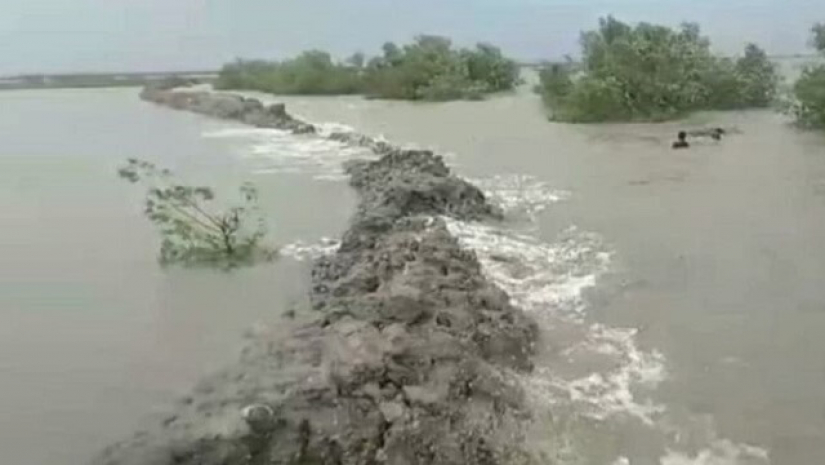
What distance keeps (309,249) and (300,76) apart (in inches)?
969

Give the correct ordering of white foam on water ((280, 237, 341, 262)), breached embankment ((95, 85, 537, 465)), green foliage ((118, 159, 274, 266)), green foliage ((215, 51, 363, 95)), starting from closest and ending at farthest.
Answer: breached embankment ((95, 85, 537, 465))
green foliage ((118, 159, 274, 266))
white foam on water ((280, 237, 341, 262))
green foliage ((215, 51, 363, 95))

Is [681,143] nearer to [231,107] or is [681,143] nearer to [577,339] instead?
[577,339]

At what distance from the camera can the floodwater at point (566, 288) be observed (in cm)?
761

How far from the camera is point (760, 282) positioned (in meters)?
10.8

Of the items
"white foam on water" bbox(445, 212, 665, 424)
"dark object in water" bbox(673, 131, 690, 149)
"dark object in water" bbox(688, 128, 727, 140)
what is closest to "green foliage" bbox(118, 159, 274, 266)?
"white foam on water" bbox(445, 212, 665, 424)

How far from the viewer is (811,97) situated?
70.1 feet

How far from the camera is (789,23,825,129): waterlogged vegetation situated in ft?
69.6

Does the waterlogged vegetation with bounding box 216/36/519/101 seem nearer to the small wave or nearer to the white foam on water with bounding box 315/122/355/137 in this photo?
the white foam on water with bounding box 315/122/355/137

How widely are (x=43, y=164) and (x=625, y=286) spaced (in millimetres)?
13978

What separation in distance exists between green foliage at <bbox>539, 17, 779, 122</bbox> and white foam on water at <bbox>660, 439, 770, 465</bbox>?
18.1 metres

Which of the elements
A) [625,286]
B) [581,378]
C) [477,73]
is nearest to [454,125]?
[477,73]

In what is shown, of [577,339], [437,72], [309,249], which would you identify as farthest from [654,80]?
[577,339]

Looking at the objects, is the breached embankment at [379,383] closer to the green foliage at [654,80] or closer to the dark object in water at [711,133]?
the dark object in water at [711,133]

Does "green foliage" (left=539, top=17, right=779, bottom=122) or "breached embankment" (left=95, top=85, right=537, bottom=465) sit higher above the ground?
"green foliage" (left=539, top=17, right=779, bottom=122)
